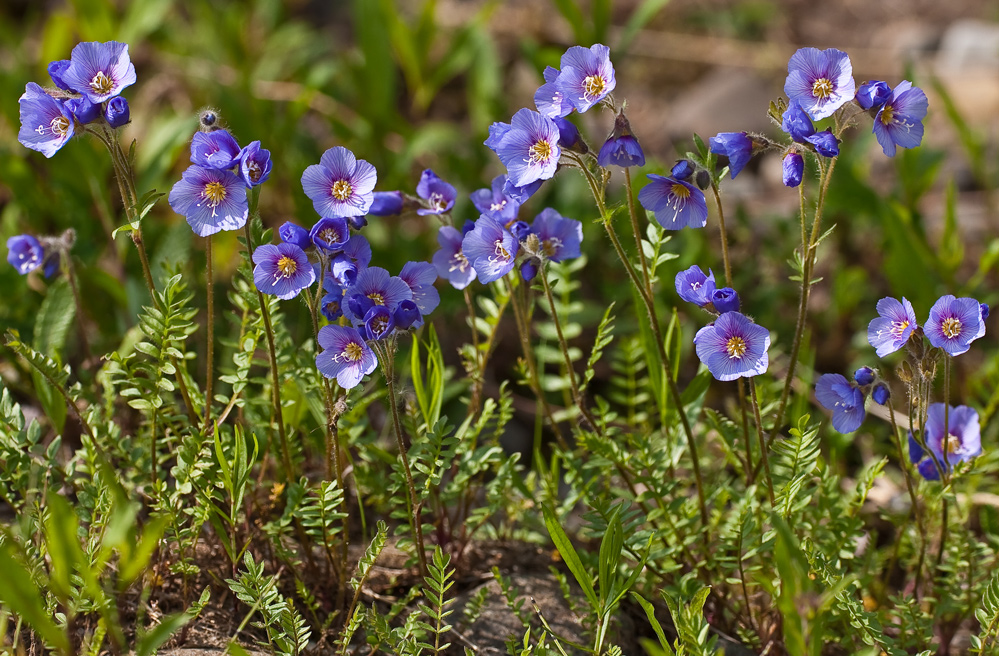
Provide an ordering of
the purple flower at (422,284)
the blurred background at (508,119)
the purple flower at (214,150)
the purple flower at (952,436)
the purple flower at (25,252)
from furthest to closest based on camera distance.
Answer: the blurred background at (508,119) → the purple flower at (25,252) → the purple flower at (952,436) → the purple flower at (422,284) → the purple flower at (214,150)

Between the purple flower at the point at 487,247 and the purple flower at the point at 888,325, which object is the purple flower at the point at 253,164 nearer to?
the purple flower at the point at 487,247

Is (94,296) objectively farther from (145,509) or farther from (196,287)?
(145,509)

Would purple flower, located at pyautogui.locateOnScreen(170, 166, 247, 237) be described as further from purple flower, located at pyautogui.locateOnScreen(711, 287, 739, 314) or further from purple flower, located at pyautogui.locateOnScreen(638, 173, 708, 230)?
purple flower, located at pyautogui.locateOnScreen(711, 287, 739, 314)

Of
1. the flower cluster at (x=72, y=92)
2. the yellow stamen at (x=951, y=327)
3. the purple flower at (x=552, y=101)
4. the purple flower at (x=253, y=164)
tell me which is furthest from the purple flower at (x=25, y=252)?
the yellow stamen at (x=951, y=327)

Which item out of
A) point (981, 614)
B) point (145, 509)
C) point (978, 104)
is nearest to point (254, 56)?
point (145, 509)

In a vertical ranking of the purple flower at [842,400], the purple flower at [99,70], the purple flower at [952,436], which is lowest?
the purple flower at [952,436]

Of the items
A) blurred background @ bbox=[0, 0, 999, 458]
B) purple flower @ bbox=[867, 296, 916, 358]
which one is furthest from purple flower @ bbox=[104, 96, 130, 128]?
purple flower @ bbox=[867, 296, 916, 358]

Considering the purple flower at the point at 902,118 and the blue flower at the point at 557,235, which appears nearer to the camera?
the purple flower at the point at 902,118
